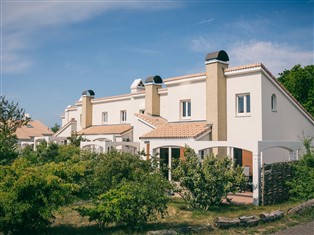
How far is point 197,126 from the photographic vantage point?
22156 mm

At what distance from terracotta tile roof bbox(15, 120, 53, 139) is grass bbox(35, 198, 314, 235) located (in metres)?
44.0

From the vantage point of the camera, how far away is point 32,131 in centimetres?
5947

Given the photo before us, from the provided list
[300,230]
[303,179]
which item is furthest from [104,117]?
[300,230]

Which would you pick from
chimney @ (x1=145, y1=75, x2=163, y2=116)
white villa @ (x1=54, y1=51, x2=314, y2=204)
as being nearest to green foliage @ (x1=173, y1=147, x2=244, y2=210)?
white villa @ (x1=54, y1=51, x2=314, y2=204)

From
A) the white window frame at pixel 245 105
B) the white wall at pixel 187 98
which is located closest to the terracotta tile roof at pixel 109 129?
the white wall at pixel 187 98

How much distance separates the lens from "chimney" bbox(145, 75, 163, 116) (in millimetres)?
28344

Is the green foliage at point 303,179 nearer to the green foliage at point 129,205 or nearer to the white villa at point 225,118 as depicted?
the white villa at point 225,118

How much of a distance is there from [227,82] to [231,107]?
1.70 metres

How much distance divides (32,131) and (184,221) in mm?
52204

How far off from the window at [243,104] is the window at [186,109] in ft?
13.4

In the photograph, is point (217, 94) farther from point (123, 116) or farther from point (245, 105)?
point (123, 116)

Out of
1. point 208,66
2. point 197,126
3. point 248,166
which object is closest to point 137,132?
point 197,126

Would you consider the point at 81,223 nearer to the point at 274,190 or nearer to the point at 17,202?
the point at 17,202

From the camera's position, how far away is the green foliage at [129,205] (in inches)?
422
